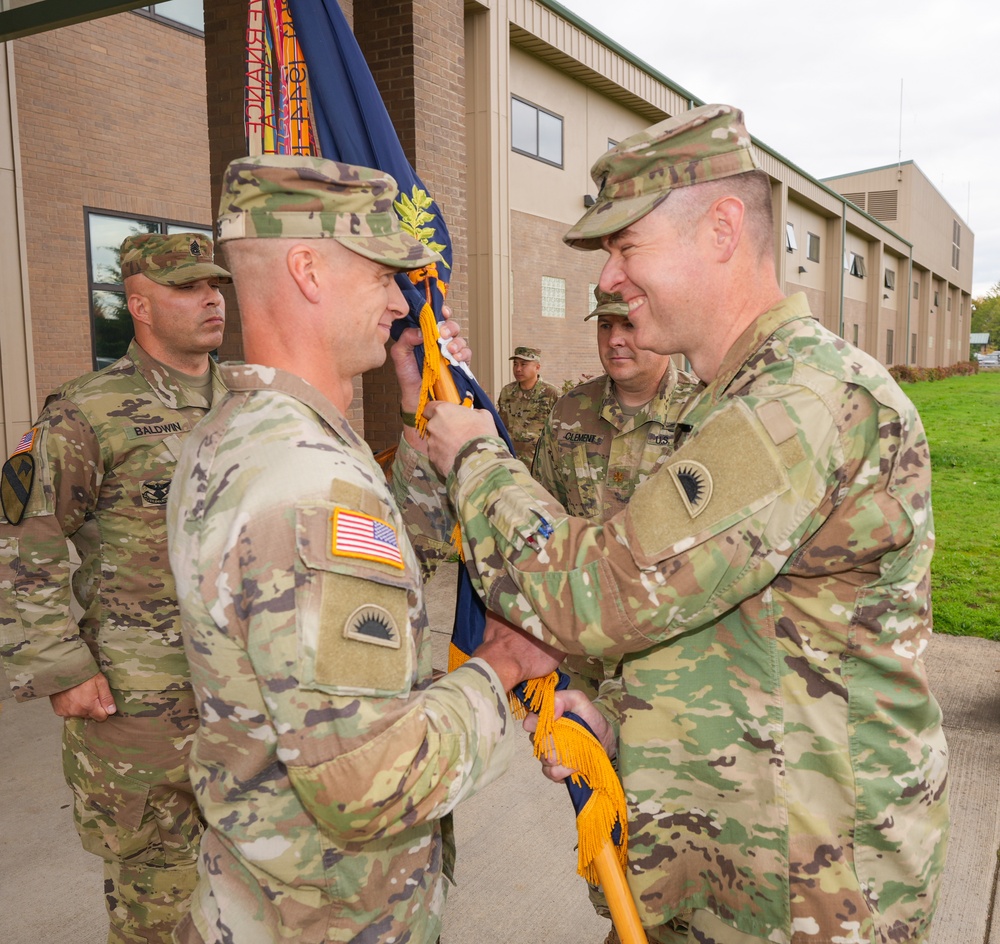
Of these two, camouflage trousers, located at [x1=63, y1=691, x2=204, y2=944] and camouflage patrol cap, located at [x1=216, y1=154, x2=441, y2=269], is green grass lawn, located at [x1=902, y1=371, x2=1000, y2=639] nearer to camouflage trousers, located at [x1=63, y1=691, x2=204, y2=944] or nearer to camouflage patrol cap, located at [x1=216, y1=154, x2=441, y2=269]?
camouflage trousers, located at [x1=63, y1=691, x2=204, y2=944]

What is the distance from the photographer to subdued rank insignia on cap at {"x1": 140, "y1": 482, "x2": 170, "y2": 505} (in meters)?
3.04

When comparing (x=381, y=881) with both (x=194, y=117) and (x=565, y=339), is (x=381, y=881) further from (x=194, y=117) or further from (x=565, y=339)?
(x=565, y=339)

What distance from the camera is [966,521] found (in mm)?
11781

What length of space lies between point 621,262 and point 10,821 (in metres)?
3.99

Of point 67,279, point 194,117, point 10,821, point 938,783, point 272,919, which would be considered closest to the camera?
point 272,919

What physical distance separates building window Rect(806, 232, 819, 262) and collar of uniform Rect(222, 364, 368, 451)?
31.6m

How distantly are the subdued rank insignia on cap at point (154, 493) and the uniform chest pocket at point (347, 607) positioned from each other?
1.91 metres

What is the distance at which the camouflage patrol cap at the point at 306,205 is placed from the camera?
1.59 meters

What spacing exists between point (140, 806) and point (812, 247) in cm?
3208

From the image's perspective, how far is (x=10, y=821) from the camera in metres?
4.02

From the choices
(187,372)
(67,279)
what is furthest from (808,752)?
(67,279)

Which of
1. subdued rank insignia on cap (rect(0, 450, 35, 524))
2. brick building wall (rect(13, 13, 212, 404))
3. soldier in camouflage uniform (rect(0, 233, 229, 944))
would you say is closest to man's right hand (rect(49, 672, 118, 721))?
→ soldier in camouflage uniform (rect(0, 233, 229, 944))

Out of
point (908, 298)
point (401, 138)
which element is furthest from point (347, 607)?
point (908, 298)

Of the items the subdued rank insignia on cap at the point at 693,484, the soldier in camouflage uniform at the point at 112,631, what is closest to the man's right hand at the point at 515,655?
the subdued rank insignia on cap at the point at 693,484
